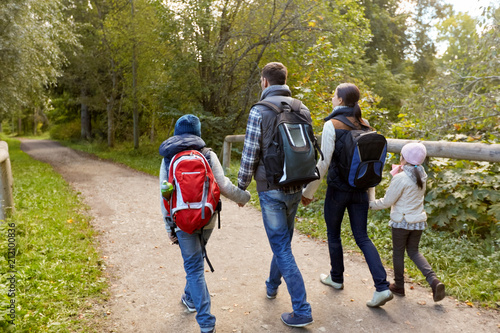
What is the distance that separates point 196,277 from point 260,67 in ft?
39.8

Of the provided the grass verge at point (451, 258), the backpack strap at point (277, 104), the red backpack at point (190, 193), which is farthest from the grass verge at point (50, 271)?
the grass verge at point (451, 258)

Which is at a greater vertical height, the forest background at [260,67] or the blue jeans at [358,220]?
the forest background at [260,67]

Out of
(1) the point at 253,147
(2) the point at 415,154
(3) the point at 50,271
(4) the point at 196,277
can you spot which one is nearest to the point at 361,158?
(2) the point at 415,154

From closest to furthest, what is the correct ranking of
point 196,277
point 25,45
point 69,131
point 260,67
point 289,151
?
1. point 289,151
2. point 196,277
3. point 25,45
4. point 260,67
5. point 69,131

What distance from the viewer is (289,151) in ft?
9.84

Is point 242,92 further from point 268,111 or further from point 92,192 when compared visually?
point 268,111

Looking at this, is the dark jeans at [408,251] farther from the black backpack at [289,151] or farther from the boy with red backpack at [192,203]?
the boy with red backpack at [192,203]

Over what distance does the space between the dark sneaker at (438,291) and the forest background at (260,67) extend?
57 centimetres

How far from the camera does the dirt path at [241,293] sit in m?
3.37

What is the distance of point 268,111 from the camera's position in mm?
3145

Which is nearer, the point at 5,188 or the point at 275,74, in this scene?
the point at 275,74

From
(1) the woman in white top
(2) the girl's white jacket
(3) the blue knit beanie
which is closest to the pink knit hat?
(2) the girl's white jacket

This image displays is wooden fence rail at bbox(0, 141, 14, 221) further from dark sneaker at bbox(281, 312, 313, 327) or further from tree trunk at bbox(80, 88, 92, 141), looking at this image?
tree trunk at bbox(80, 88, 92, 141)

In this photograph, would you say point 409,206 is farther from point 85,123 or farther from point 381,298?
point 85,123
